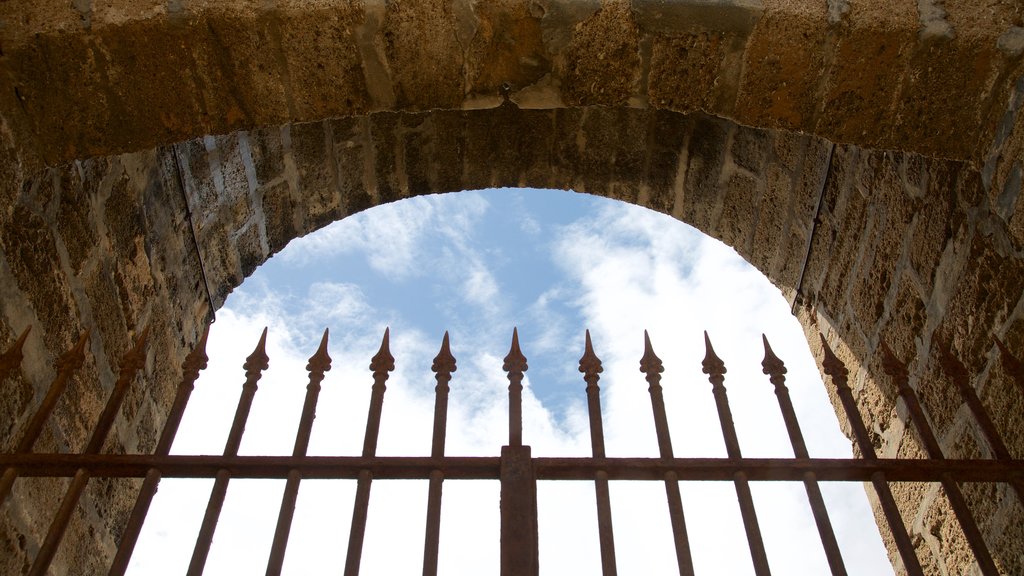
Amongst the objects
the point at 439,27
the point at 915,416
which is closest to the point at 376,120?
the point at 439,27

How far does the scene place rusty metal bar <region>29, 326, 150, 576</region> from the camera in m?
1.60

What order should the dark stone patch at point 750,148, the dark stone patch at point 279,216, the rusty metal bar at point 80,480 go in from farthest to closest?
1. the dark stone patch at point 279,216
2. the dark stone patch at point 750,148
3. the rusty metal bar at point 80,480

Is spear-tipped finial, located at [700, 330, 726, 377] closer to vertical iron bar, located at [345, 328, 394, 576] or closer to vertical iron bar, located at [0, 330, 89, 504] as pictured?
vertical iron bar, located at [345, 328, 394, 576]

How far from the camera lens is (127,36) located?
2.05 metres

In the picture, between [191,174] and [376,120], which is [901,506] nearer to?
[376,120]

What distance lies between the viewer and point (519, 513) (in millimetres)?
1721

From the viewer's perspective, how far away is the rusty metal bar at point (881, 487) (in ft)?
5.48

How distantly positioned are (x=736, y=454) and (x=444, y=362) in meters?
0.74

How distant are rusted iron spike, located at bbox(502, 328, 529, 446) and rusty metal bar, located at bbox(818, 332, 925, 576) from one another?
2.49 ft

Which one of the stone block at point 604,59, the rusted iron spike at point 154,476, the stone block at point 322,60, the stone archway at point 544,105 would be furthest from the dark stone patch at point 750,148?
the rusted iron spike at point 154,476

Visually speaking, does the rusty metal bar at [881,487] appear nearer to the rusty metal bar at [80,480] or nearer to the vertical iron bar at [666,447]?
the vertical iron bar at [666,447]

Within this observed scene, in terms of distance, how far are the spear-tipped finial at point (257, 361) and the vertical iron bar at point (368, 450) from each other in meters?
0.28

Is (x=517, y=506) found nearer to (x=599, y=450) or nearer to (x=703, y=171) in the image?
(x=599, y=450)

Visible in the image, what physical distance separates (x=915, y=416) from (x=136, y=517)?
1.72m
